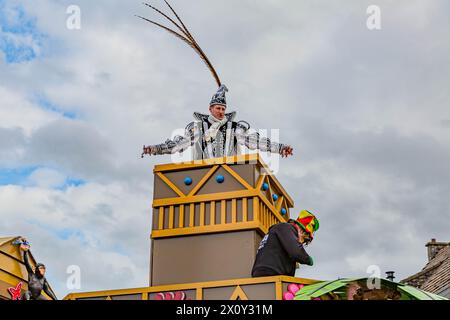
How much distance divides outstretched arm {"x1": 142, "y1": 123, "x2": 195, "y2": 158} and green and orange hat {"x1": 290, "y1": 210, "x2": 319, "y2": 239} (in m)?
2.63

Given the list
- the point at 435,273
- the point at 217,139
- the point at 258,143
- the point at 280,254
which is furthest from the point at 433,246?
the point at 280,254

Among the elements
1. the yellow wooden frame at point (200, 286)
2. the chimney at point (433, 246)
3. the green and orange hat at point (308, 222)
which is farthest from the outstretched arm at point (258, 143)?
the chimney at point (433, 246)

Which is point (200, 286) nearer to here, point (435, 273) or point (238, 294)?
point (238, 294)

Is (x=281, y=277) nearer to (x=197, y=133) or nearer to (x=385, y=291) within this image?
(x=385, y=291)

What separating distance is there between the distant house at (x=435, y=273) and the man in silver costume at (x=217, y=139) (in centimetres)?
543

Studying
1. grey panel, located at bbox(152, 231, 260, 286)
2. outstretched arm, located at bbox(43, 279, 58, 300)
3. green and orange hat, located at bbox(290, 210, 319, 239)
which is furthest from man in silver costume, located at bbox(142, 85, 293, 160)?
outstretched arm, located at bbox(43, 279, 58, 300)

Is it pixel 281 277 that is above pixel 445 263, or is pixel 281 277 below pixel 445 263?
below

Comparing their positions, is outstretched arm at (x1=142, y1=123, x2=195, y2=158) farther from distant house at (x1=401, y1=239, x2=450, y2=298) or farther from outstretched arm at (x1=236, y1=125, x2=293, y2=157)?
distant house at (x1=401, y1=239, x2=450, y2=298)

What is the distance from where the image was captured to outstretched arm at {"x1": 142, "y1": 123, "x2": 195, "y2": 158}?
393 inches

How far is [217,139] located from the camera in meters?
9.92

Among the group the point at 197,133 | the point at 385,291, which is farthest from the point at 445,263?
the point at 385,291

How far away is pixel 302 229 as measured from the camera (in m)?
7.79
